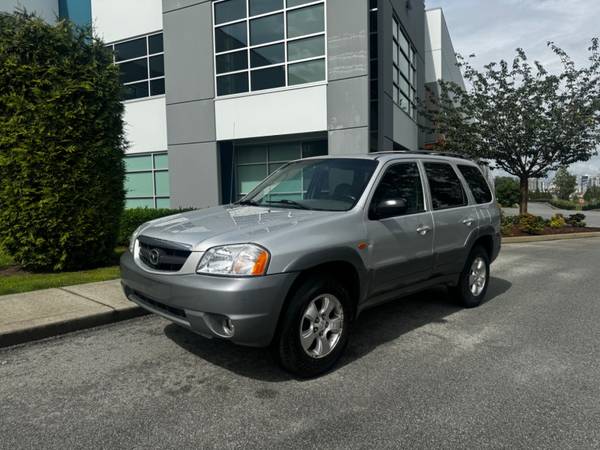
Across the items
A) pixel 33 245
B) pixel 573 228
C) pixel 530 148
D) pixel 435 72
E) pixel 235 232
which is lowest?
pixel 573 228

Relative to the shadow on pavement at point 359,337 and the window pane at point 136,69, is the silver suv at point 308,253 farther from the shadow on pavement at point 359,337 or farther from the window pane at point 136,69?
the window pane at point 136,69

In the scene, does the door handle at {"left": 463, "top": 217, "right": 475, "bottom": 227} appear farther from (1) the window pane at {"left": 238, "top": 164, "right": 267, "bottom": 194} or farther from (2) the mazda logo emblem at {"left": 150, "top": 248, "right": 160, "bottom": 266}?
(1) the window pane at {"left": 238, "top": 164, "right": 267, "bottom": 194}

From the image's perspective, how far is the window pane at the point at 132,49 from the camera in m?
17.7

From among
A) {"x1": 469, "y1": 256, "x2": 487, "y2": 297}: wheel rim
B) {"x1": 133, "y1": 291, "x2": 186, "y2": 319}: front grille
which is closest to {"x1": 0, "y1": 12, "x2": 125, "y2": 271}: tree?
{"x1": 133, "y1": 291, "x2": 186, "y2": 319}: front grille

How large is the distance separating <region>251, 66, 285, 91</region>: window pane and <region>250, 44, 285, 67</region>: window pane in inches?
8.6

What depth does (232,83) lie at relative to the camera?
1546cm

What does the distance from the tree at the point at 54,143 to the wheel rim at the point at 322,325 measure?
198 inches

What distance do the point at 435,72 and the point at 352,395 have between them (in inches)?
935

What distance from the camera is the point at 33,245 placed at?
6988mm

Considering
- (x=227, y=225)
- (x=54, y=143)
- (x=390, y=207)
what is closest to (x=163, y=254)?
(x=227, y=225)

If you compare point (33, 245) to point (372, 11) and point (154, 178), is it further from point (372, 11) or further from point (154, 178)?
point (372, 11)

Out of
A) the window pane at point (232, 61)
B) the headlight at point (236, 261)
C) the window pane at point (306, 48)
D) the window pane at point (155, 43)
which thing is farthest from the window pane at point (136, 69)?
the headlight at point (236, 261)

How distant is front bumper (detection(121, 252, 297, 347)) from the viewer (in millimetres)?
3188

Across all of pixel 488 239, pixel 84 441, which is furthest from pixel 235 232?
pixel 488 239
